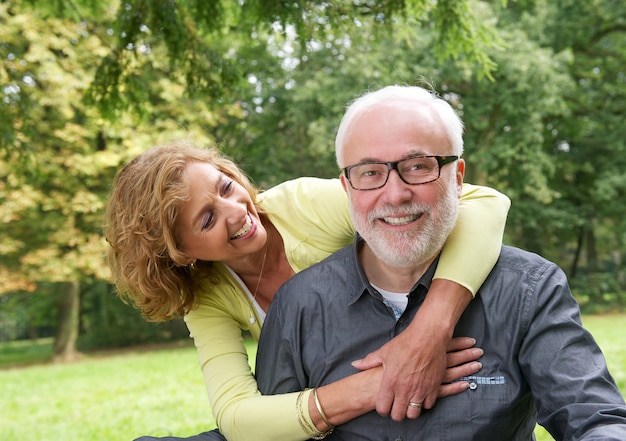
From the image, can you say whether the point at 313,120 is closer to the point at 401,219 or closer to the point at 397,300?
the point at 397,300

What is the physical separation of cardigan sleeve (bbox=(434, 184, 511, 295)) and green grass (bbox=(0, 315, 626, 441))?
2719mm

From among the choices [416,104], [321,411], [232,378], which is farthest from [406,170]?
[232,378]

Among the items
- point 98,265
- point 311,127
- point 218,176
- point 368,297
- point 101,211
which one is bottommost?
point 98,265

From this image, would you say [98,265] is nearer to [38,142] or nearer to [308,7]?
[38,142]

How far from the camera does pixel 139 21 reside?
15.0 ft

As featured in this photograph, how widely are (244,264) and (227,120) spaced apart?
14577mm

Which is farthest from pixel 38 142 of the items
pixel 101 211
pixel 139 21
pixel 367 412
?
pixel 367 412

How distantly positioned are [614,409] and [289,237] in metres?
1.49

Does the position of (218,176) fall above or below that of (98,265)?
above

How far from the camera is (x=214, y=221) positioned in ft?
8.89

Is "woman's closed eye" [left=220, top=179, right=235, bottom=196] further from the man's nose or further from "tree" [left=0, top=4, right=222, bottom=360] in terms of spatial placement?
"tree" [left=0, top=4, right=222, bottom=360]

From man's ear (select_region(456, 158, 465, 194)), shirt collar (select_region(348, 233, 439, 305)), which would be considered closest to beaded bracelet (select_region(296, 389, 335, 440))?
shirt collar (select_region(348, 233, 439, 305))

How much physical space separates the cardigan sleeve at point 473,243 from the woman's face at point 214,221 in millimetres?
856

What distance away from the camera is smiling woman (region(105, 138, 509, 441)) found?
217cm
